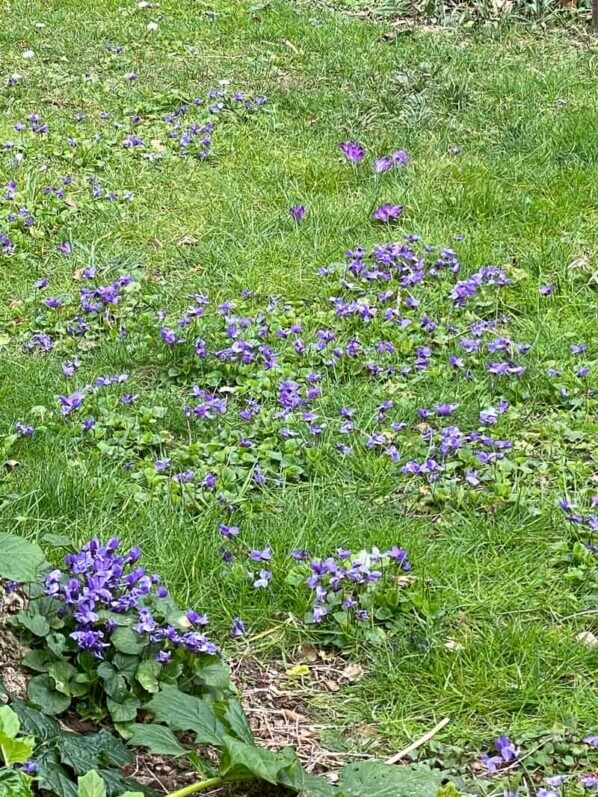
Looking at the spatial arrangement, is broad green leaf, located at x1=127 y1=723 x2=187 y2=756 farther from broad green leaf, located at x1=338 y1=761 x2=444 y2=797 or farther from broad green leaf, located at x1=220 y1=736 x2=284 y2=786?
broad green leaf, located at x1=338 y1=761 x2=444 y2=797

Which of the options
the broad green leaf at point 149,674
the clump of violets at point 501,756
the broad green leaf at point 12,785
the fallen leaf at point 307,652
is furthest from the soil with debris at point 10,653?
the clump of violets at point 501,756

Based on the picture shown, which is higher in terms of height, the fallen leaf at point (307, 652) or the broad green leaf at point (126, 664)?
the broad green leaf at point (126, 664)

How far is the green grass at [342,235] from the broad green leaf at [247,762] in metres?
0.51

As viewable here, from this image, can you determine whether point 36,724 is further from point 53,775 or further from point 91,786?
point 91,786

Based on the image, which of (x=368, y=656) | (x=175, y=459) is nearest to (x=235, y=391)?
(x=175, y=459)

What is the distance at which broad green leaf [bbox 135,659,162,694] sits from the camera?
2018 mm

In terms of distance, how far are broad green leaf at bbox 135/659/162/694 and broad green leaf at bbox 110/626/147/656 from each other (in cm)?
3

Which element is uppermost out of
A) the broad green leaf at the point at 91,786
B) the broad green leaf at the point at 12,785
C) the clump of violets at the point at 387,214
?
the broad green leaf at the point at 12,785

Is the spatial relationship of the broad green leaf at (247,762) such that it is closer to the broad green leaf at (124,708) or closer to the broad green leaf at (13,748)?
the broad green leaf at (124,708)

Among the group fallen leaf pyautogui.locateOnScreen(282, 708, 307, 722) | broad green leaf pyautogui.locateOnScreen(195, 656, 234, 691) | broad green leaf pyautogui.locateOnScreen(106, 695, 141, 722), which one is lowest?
fallen leaf pyautogui.locateOnScreen(282, 708, 307, 722)

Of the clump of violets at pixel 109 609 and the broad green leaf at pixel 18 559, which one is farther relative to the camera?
the clump of violets at pixel 109 609

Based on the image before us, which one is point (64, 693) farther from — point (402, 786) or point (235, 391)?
point (235, 391)

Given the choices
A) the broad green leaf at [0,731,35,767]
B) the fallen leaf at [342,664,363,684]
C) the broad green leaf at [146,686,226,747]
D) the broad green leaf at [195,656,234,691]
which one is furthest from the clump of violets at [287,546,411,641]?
the broad green leaf at [0,731,35,767]

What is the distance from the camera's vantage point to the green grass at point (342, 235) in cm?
242
